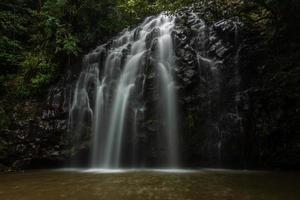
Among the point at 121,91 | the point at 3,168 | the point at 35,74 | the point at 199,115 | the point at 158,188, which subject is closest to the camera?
the point at 158,188

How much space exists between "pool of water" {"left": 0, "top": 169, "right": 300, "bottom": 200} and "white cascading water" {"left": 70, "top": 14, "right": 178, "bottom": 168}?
9.41ft

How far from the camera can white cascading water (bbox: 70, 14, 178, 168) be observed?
11344 mm

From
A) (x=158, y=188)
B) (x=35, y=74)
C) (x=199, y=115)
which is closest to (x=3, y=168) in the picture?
(x=35, y=74)

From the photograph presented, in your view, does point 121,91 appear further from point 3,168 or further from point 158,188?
point 158,188

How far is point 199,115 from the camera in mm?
11109

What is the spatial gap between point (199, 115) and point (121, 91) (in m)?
2.73

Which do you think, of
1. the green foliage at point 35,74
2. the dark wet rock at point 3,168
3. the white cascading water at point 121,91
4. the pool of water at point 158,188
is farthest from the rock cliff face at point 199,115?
the pool of water at point 158,188

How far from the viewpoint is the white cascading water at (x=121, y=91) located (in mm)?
11344

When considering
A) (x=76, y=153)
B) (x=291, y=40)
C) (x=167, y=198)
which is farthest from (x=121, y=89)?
(x=167, y=198)

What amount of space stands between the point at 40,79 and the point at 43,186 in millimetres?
6893

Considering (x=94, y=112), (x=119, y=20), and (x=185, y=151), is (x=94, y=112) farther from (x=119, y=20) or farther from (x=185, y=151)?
(x=119, y=20)

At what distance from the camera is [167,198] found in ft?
18.9

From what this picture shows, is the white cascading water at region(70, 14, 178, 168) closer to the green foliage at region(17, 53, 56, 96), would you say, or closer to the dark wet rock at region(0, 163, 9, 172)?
the green foliage at region(17, 53, 56, 96)

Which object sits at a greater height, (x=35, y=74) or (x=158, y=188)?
(x=35, y=74)
